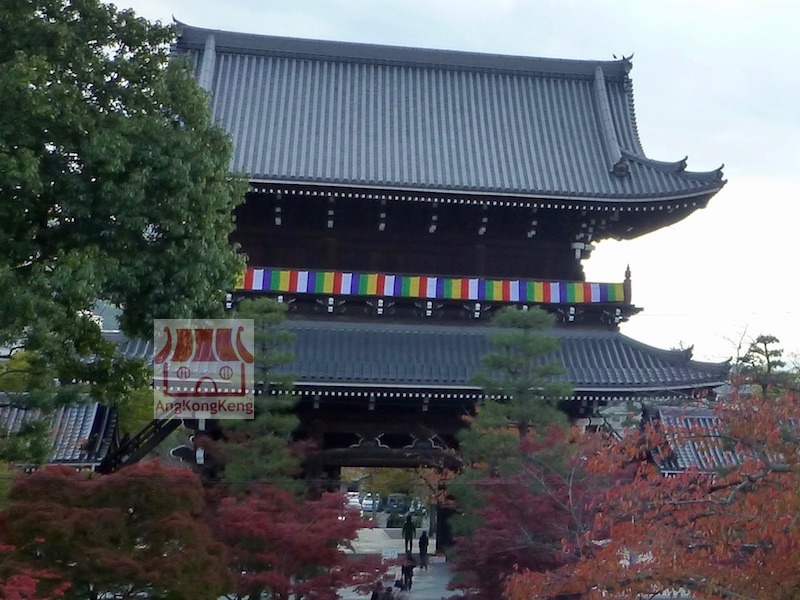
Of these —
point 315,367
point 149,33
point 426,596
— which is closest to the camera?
point 149,33

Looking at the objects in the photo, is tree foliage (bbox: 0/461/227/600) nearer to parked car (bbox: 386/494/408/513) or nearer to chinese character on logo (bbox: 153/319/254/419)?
chinese character on logo (bbox: 153/319/254/419)

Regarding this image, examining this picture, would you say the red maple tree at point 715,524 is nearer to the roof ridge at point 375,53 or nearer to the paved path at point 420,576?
the paved path at point 420,576

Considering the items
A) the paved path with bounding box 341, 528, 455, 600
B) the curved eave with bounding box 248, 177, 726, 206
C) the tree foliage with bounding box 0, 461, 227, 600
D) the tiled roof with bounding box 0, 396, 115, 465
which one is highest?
the curved eave with bounding box 248, 177, 726, 206

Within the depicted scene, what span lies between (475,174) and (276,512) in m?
8.54

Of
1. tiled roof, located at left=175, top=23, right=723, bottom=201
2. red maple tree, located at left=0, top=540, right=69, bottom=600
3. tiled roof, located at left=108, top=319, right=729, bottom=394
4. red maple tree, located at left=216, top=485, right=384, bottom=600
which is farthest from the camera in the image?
tiled roof, located at left=175, top=23, right=723, bottom=201

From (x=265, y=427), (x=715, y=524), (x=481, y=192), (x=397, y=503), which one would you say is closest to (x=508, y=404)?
(x=481, y=192)

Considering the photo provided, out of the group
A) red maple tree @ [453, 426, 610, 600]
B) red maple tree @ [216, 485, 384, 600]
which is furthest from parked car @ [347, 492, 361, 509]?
red maple tree @ [453, 426, 610, 600]

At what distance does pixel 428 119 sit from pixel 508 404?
7708mm

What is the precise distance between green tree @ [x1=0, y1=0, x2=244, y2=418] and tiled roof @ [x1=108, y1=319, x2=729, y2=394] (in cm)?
636

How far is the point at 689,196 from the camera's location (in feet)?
56.9

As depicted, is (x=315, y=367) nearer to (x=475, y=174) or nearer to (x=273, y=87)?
(x=475, y=174)

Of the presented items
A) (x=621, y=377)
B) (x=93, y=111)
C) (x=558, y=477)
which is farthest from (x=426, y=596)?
(x=93, y=111)

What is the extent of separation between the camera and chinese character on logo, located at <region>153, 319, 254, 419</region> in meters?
15.5

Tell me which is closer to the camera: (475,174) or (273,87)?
(475,174)
